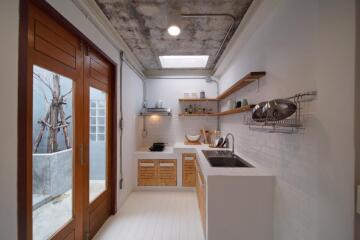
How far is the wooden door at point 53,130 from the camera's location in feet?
4.31

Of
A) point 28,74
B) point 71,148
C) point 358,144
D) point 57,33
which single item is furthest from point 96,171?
point 358,144

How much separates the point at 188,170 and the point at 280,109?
9.01ft

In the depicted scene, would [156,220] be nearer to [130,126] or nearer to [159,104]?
[130,126]

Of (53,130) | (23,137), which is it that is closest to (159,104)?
(53,130)

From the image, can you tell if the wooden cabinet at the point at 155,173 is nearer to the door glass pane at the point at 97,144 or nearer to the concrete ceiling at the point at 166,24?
the door glass pane at the point at 97,144

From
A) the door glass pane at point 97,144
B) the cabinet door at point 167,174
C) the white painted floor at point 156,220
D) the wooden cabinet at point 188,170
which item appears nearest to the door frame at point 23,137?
the door glass pane at point 97,144

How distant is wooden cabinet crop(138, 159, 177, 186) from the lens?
146 inches

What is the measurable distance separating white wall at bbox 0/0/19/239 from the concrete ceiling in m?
1.08

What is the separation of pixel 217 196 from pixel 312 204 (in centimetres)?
78

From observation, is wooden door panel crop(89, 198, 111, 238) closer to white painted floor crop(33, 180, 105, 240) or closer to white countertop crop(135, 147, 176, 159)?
white painted floor crop(33, 180, 105, 240)

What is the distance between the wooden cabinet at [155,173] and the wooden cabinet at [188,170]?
0.66 ft

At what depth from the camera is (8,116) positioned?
104 centimetres

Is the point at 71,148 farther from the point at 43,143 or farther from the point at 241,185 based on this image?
the point at 241,185

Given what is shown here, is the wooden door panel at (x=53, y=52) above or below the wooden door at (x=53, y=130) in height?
above
